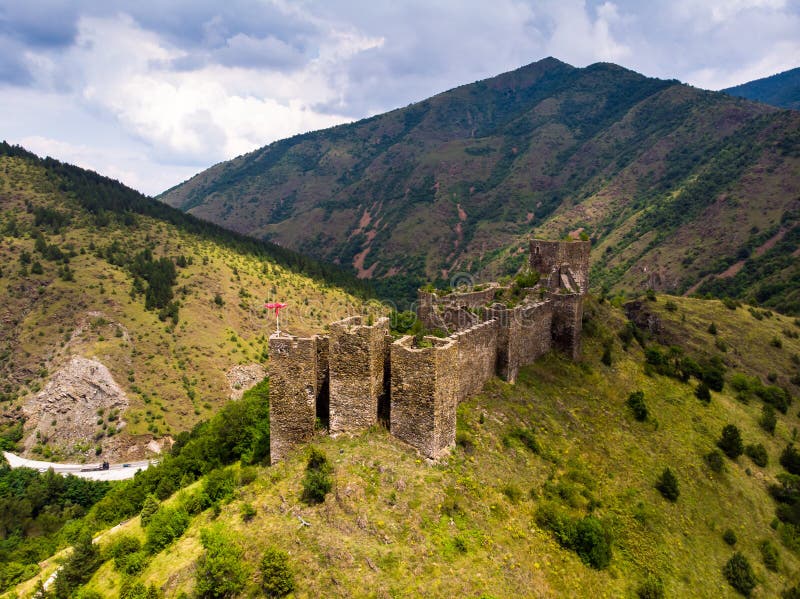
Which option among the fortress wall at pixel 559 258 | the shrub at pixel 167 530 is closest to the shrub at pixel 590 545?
the shrub at pixel 167 530

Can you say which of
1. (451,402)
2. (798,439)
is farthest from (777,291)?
(451,402)

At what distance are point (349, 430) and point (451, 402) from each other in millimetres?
4148

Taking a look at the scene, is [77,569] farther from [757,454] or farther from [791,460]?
[791,460]

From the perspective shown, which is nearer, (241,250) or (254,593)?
(254,593)

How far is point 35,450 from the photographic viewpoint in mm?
65125

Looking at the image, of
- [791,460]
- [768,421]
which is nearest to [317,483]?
[791,460]

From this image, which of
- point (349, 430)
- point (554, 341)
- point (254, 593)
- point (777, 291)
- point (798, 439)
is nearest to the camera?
point (254, 593)

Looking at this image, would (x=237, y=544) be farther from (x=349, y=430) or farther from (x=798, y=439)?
(x=798, y=439)

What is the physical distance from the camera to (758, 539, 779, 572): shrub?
25.6 meters

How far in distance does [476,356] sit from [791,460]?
83.5ft

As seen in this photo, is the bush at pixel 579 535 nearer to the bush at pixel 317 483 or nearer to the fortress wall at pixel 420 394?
the fortress wall at pixel 420 394

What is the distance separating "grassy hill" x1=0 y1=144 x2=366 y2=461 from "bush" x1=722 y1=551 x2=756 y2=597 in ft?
207

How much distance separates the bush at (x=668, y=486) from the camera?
26281mm

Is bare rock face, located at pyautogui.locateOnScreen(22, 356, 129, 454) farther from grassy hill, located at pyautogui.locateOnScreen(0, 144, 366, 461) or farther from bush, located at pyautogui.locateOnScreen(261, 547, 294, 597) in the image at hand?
bush, located at pyautogui.locateOnScreen(261, 547, 294, 597)
